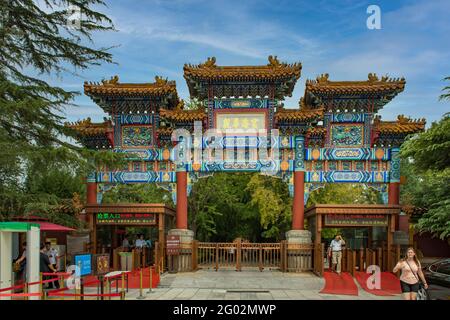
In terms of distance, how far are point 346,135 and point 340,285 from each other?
27.4 feet

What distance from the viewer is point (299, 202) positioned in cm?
2214

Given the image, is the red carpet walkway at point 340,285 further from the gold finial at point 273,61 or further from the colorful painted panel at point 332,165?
the gold finial at point 273,61

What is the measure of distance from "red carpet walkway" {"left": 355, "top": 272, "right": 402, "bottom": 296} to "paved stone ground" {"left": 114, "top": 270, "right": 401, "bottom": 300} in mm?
343

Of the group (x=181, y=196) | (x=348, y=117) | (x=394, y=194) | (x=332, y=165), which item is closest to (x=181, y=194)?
(x=181, y=196)

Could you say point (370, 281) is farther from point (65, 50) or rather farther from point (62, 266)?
point (65, 50)

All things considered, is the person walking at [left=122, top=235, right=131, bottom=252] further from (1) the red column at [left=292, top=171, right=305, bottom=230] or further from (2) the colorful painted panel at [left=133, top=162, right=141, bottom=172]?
(1) the red column at [left=292, top=171, right=305, bottom=230]

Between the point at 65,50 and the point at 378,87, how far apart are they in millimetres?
12712

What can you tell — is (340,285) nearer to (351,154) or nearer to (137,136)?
(351,154)

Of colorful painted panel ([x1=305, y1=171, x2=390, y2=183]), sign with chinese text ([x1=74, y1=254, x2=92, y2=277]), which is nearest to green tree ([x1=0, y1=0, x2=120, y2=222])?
sign with chinese text ([x1=74, y1=254, x2=92, y2=277])

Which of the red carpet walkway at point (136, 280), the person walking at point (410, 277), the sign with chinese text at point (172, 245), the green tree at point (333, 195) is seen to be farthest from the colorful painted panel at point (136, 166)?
the person walking at point (410, 277)

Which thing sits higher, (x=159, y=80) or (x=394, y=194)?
(x=159, y=80)

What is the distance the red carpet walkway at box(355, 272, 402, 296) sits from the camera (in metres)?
15.3

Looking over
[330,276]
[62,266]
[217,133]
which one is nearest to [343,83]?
[217,133]

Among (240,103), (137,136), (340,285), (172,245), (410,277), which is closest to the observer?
(410,277)
